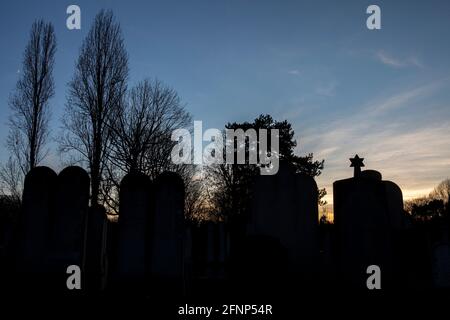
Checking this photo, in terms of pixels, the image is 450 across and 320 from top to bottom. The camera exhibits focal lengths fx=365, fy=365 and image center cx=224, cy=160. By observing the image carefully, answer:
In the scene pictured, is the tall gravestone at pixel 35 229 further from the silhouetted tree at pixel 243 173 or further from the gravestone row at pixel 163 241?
the silhouetted tree at pixel 243 173

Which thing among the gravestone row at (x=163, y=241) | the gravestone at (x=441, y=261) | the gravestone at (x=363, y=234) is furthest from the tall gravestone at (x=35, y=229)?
the gravestone at (x=441, y=261)

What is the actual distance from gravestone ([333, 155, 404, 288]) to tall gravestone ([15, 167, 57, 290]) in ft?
13.2

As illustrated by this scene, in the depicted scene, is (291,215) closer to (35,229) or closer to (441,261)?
(35,229)

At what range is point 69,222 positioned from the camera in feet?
16.0

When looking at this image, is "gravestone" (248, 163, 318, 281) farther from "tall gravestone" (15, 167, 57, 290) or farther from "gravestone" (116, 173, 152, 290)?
"tall gravestone" (15, 167, 57, 290)

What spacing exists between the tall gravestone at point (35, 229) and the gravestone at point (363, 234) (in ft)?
13.2

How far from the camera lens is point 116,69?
808 inches

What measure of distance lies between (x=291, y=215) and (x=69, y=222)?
10.8 feet

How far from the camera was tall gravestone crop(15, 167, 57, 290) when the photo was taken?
4.73 meters

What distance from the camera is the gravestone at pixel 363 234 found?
5059 mm

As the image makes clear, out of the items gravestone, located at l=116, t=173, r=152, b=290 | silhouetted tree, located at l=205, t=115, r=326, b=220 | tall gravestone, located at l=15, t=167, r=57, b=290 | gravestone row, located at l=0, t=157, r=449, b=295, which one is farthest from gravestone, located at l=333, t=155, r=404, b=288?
silhouetted tree, located at l=205, t=115, r=326, b=220

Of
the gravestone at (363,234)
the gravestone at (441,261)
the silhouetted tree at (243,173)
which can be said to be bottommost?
the gravestone at (441,261)

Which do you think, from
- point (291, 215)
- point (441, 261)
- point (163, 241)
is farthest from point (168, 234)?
point (441, 261)
